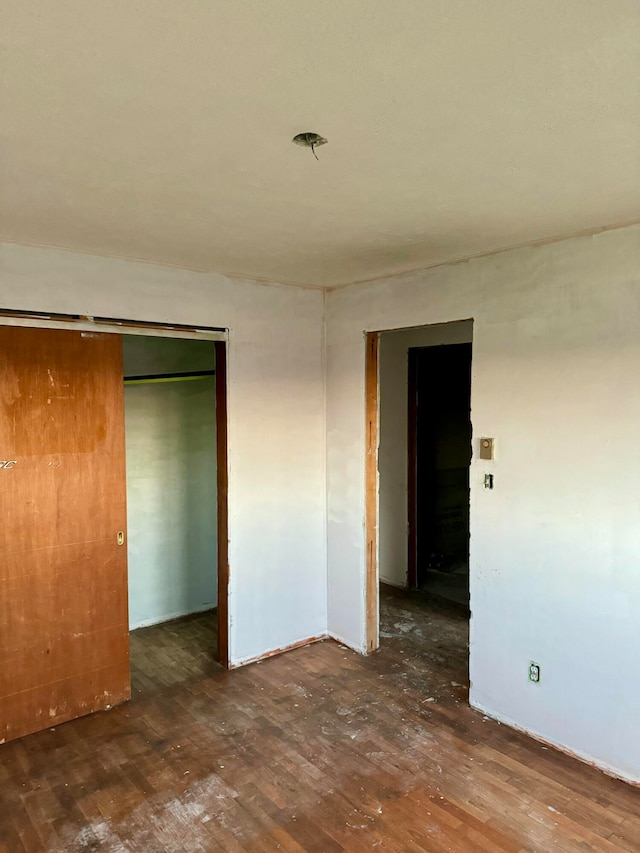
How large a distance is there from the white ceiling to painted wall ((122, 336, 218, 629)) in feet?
5.64

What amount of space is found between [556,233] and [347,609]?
2.63m

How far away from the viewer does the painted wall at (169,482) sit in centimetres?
421

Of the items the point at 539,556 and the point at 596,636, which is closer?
the point at 596,636

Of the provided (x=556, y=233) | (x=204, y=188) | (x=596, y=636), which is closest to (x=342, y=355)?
(x=556, y=233)

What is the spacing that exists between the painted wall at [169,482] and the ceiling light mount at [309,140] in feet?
9.01

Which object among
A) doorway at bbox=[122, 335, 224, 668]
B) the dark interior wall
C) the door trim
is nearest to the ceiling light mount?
the door trim

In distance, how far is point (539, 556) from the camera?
9.23 feet

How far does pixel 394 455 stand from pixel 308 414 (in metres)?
1.52

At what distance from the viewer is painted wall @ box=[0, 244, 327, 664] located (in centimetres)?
327

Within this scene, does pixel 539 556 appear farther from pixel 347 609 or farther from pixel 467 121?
pixel 467 121

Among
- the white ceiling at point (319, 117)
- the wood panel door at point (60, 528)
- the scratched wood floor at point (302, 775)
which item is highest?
the white ceiling at point (319, 117)

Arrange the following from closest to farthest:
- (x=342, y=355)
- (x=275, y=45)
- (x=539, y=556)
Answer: (x=275, y=45), (x=539, y=556), (x=342, y=355)

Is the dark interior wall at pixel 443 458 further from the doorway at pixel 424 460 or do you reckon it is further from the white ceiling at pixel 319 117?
the white ceiling at pixel 319 117

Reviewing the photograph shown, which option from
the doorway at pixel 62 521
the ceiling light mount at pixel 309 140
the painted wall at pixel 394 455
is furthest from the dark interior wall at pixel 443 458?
the ceiling light mount at pixel 309 140
